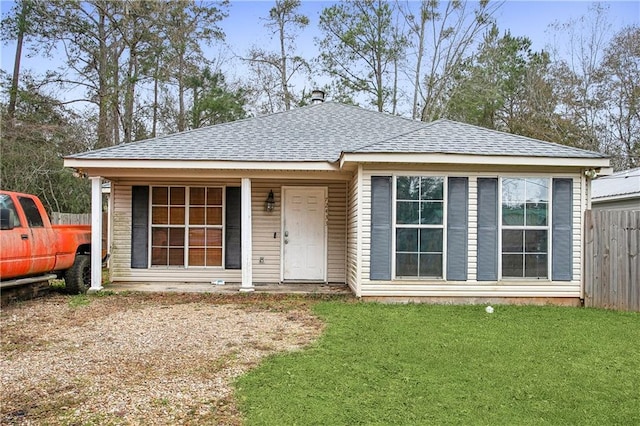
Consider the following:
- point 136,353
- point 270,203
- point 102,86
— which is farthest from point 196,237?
point 102,86

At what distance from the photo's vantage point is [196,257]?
9.09 metres

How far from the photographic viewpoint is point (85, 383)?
371 centimetres

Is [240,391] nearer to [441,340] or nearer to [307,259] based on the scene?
[441,340]

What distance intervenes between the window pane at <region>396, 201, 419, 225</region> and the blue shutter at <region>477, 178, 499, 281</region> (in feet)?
3.52

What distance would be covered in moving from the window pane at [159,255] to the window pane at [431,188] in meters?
5.26

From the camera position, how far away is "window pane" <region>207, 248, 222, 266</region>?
9.11 metres

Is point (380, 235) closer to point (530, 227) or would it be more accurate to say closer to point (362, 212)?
point (362, 212)

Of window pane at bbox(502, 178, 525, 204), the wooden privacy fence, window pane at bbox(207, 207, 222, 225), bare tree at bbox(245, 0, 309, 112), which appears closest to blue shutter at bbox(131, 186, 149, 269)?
window pane at bbox(207, 207, 222, 225)

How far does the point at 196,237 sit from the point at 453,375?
6.41m

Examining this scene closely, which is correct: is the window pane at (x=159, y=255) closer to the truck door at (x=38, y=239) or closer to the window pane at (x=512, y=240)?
the truck door at (x=38, y=239)

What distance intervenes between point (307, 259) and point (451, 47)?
15.6 metres

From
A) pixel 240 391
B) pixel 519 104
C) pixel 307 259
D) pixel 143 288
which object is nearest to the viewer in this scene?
pixel 240 391

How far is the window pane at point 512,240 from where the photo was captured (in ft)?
24.2

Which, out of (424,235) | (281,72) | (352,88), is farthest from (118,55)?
(424,235)
